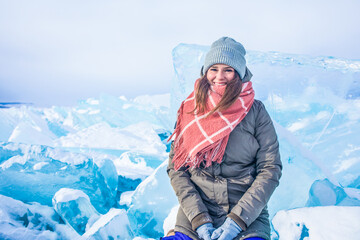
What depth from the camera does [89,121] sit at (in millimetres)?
8539

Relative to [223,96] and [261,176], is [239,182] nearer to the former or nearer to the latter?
[261,176]

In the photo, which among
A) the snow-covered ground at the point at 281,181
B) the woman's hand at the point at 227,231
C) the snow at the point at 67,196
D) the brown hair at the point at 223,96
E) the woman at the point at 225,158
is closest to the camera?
the woman's hand at the point at 227,231

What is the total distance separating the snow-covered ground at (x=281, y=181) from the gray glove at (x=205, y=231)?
0.75m

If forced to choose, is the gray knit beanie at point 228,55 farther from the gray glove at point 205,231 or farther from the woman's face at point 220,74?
the gray glove at point 205,231

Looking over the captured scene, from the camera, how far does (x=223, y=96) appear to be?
1290mm

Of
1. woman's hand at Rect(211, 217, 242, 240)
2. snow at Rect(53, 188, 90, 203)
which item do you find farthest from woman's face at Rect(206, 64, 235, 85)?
snow at Rect(53, 188, 90, 203)

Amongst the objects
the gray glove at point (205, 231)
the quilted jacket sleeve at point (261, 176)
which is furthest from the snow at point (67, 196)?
the quilted jacket sleeve at point (261, 176)

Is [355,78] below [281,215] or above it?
above

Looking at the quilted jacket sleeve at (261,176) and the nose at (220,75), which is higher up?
the nose at (220,75)

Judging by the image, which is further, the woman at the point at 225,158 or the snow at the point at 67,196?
the snow at the point at 67,196

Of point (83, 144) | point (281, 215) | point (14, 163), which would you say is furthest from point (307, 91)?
point (83, 144)

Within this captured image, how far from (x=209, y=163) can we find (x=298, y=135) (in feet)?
5.29

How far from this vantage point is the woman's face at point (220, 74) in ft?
4.54

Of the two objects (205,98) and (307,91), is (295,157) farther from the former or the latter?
(205,98)
